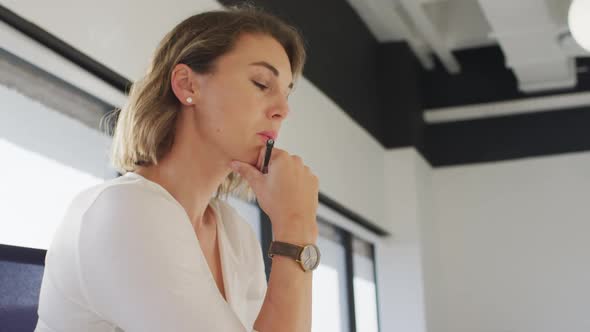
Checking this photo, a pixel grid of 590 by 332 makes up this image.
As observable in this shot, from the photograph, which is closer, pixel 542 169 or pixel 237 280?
pixel 237 280

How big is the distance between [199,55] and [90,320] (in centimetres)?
51

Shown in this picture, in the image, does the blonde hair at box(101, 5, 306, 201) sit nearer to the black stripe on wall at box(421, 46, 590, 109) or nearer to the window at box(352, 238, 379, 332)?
the window at box(352, 238, 379, 332)

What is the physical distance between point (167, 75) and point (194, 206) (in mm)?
237

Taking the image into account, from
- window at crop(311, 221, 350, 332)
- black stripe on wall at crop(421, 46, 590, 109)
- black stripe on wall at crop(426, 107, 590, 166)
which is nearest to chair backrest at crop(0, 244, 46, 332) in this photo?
window at crop(311, 221, 350, 332)

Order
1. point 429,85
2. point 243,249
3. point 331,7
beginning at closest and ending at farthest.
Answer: point 243,249 → point 331,7 → point 429,85

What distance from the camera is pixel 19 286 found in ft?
5.99

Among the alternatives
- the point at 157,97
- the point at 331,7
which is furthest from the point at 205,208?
the point at 331,7

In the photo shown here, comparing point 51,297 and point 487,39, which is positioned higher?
point 487,39

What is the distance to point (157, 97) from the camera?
139 cm

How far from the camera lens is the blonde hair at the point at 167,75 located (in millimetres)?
1354

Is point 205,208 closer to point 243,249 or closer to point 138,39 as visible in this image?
point 243,249

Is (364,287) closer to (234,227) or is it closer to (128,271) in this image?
(234,227)

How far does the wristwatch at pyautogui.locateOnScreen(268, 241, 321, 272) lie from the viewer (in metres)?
1.24

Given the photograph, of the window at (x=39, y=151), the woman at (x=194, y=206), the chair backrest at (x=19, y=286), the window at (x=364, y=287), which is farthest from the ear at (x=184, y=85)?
the window at (x=364, y=287)
